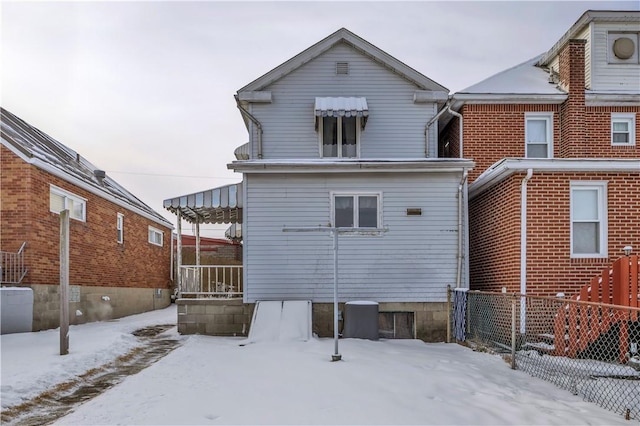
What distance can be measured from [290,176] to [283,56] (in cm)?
409

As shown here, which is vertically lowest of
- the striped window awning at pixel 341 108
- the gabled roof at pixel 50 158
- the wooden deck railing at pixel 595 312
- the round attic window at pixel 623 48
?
the wooden deck railing at pixel 595 312

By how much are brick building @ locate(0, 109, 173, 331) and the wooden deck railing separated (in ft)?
38.2

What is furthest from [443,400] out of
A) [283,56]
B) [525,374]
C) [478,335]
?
[283,56]

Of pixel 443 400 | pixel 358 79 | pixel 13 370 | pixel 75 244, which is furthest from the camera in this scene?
pixel 75 244

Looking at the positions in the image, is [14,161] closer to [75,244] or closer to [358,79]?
[75,244]

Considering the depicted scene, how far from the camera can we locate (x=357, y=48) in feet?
44.6

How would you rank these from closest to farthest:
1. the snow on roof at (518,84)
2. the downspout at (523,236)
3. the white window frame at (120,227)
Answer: the downspout at (523,236) → the snow on roof at (518,84) → the white window frame at (120,227)

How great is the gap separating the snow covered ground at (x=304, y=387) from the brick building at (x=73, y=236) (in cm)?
286

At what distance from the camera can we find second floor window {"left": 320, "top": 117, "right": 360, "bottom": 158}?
1347 centimetres

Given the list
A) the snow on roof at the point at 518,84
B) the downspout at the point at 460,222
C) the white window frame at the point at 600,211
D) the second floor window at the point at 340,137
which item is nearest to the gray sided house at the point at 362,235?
the downspout at the point at 460,222

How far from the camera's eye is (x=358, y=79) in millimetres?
13695

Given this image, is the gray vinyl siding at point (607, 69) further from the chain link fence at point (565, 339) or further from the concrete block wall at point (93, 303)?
the concrete block wall at point (93, 303)

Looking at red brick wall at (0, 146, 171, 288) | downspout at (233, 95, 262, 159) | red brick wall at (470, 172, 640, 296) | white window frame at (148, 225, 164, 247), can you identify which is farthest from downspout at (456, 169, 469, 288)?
white window frame at (148, 225, 164, 247)

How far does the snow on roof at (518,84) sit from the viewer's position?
14.0 m
